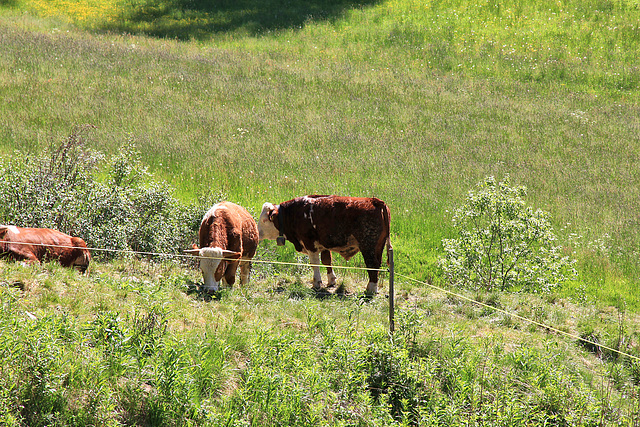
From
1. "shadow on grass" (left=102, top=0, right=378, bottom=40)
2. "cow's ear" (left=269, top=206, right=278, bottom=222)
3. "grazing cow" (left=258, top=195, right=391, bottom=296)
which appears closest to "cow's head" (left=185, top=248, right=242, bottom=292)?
"grazing cow" (left=258, top=195, right=391, bottom=296)

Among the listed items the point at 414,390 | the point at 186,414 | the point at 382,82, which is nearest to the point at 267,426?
the point at 186,414

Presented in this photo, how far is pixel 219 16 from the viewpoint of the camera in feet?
124

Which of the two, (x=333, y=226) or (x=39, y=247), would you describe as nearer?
(x=39, y=247)

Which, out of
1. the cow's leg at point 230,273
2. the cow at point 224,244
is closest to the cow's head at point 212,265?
the cow at point 224,244

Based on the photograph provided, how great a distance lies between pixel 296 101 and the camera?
23297mm

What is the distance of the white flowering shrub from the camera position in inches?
425

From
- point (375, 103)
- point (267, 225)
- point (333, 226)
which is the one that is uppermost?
point (375, 103)

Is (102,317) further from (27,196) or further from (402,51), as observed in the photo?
(402,51)

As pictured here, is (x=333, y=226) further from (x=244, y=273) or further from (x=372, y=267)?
(x=244, y=273)

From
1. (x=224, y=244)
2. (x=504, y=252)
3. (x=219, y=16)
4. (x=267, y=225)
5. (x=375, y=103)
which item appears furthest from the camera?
(x=219, y=16)

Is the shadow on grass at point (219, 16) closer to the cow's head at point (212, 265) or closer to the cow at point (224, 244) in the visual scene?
the cow at point (224, 244)

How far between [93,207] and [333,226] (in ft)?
16.5

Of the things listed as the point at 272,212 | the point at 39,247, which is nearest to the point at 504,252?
the point at 272,212

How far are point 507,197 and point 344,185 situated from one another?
5709 mm
